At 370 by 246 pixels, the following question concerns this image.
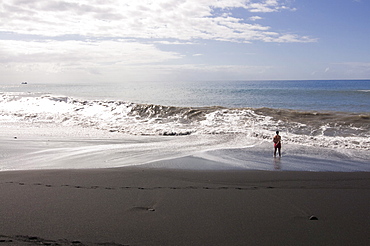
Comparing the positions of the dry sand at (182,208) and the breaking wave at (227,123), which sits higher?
the breaking wave at (227,123)

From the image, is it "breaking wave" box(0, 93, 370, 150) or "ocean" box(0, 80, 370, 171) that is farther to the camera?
"breaking wave" box(0, 93, 370, 150)

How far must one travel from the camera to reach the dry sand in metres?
3.89

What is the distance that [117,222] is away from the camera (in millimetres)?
4273

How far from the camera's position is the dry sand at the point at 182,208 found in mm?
3889

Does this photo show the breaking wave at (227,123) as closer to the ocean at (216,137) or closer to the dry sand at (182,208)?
the ocean at (216,137)

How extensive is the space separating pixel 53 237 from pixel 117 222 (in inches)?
32.5

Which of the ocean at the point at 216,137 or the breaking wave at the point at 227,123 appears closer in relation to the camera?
the ocean at the point at 216,137

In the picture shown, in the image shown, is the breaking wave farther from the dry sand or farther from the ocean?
the dry sand

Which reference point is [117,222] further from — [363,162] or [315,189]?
[363,162]

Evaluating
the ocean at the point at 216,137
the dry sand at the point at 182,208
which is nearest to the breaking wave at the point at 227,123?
the ocean at the point at 216,137

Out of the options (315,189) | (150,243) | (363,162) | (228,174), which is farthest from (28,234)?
(363,162)

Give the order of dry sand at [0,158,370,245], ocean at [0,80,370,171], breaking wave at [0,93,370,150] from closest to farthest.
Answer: dry sand at [0,158,370,245], ocean at [0,80,370,171], breaking wave at [0,93,370,150]

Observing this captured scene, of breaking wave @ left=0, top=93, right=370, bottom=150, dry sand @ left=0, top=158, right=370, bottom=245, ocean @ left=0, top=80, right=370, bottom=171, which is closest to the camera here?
dry sand @ left=0, top=158, right=370, bottom=245

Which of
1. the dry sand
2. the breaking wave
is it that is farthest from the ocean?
the dry sand
